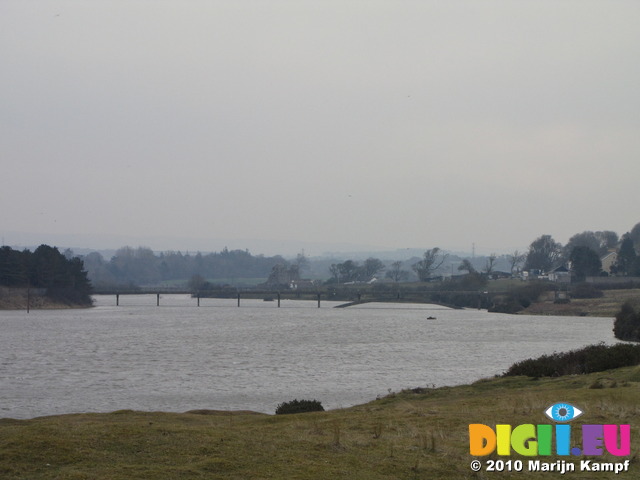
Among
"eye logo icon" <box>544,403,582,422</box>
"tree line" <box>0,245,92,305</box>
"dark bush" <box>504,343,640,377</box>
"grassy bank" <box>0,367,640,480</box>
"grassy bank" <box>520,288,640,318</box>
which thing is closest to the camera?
"grassy bank" <box>0,367,640,480</box>

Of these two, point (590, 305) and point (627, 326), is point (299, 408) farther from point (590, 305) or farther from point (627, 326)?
point (590, 305)

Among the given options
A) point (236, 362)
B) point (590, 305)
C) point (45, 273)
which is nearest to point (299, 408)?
point (236, 362)

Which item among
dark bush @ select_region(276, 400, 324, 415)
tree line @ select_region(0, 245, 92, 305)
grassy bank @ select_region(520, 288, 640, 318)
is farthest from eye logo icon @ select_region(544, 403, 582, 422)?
tree line @ select_region(0, 245, 92, 305)

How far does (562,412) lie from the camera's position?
69.1ft

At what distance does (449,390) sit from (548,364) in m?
7.79

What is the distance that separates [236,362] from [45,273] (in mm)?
113789

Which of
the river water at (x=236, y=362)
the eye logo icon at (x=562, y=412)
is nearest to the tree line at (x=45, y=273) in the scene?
the river water at (x=236, y=362)

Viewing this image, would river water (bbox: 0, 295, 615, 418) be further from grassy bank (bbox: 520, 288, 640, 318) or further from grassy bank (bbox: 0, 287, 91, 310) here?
grassy bank (bbox: 0, 287, 91, 310)

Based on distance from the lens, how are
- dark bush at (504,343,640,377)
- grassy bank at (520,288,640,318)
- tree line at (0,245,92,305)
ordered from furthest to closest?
tree line at (0,245,92,305) → grassy bank at (520,288,640,318) → dark bush at (504,343,640,377)

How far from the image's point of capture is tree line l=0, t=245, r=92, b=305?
15738 centimetres

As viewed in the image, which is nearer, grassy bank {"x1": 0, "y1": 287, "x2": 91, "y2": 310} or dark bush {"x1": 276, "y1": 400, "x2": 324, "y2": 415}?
dark bush {"x1": 276, "y1": 400, "x2": 324, "y2": 415}

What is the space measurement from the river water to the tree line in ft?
166

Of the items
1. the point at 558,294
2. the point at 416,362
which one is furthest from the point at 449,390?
the point at 558,294

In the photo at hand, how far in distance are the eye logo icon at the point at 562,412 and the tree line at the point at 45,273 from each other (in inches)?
5844
